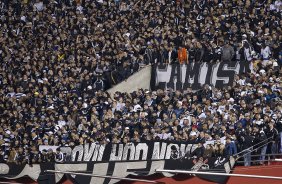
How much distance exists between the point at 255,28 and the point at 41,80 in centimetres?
805

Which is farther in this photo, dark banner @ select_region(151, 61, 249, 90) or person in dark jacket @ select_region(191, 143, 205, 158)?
dark banner @ select_region(151, 61, 249, 90)

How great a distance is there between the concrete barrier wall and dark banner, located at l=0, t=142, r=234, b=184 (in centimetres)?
620

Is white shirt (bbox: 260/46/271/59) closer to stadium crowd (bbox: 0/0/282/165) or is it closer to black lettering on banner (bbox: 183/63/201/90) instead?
stadium crowd (bbox: 0/0/282/165)

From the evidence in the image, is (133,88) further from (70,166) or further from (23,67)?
(70,166)

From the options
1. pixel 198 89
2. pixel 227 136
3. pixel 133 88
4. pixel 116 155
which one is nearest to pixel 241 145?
pixel 227 136

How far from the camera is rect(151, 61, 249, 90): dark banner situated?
3628 cm

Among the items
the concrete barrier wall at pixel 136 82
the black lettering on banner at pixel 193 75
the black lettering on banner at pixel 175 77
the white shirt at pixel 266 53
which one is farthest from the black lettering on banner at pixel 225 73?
the concrete barrier wall at pixel 136 82

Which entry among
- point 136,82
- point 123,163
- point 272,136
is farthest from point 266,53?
point 123,163

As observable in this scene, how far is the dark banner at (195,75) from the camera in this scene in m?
36.3

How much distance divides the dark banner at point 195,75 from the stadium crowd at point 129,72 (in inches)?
12.4

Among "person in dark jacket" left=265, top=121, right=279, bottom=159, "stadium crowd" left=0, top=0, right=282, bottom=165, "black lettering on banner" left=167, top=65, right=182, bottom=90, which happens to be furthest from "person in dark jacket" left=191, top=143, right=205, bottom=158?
"black lettering on banner" left=167, top=65, right=182, bottom=90

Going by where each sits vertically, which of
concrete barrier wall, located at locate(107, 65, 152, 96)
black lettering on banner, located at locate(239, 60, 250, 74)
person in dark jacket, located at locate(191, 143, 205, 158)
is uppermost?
black lettering on banner, located at locate(239, 60, 250, 74)

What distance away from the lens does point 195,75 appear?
37219 millimetres

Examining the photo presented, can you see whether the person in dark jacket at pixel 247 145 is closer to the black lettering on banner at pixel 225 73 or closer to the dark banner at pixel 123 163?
the dark banner at pixel 123 163
